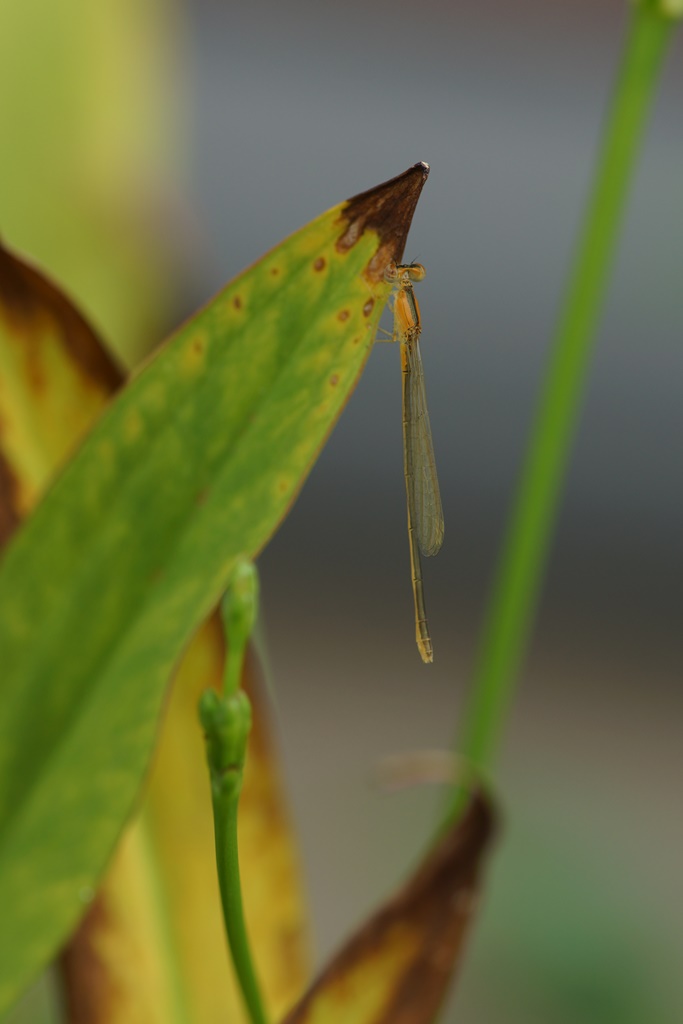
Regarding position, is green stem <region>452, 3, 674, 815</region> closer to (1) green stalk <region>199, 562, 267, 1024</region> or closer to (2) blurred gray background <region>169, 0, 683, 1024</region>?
(1) green stalk <region>199, 562, 267, 1024</region>

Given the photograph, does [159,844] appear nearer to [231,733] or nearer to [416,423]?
[231,733]

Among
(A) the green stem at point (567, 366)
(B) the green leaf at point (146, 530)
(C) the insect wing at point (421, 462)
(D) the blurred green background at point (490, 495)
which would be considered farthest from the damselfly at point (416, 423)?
(D) the blurred green background at point (490, 495)

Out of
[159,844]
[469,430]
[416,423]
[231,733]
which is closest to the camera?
[231,733]

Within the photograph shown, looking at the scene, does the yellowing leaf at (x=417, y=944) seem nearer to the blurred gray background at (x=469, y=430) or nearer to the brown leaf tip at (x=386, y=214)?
the brown leaf tip at (x=386, y=214)

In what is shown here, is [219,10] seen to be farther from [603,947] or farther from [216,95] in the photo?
[603,947]

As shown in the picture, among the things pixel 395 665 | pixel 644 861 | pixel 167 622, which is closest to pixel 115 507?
pixel 167 622

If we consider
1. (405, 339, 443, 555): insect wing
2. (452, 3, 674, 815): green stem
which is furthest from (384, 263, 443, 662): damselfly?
(452, 3, 674, 815): green stem

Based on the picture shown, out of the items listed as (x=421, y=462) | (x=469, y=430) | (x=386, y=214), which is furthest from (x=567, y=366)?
(x=469, y=430)
